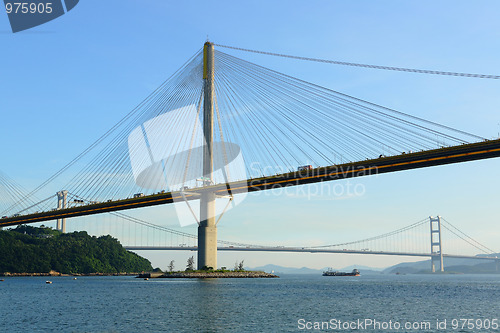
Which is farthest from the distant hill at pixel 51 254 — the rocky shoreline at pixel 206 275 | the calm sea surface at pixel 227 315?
the calm sea surface at pixel 227 315

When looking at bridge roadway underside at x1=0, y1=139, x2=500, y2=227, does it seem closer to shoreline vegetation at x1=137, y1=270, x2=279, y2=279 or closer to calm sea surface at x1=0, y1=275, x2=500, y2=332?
shoreline vegetation at x1=137, y1=270, x2=279, y2=279

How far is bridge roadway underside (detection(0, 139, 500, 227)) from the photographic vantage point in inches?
2499

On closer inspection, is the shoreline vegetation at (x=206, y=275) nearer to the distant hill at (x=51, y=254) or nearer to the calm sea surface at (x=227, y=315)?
the calm sea surface at (x=227, y=315)

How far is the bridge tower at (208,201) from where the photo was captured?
288 ft

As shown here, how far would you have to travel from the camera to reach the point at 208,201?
92.9m

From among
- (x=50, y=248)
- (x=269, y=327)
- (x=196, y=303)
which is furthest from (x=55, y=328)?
(x=50, y=248)

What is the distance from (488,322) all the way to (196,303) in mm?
24233

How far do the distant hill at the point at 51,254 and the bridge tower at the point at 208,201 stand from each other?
93.4 m

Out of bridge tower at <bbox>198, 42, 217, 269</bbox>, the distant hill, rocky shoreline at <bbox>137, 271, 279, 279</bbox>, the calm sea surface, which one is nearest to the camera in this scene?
the calm sea surface

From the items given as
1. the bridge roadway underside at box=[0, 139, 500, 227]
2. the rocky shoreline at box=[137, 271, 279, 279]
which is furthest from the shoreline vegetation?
the bridge roadway underside at box=[0, 139, 500, 227]

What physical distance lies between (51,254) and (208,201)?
102775mm

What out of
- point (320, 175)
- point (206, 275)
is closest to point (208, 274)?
point (206, 275)

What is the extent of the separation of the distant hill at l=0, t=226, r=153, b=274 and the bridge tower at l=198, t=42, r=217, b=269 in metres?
93.4

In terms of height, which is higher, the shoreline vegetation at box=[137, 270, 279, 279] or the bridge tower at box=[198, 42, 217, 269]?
the bridge tower at box=[198, 42, 217, 269]
